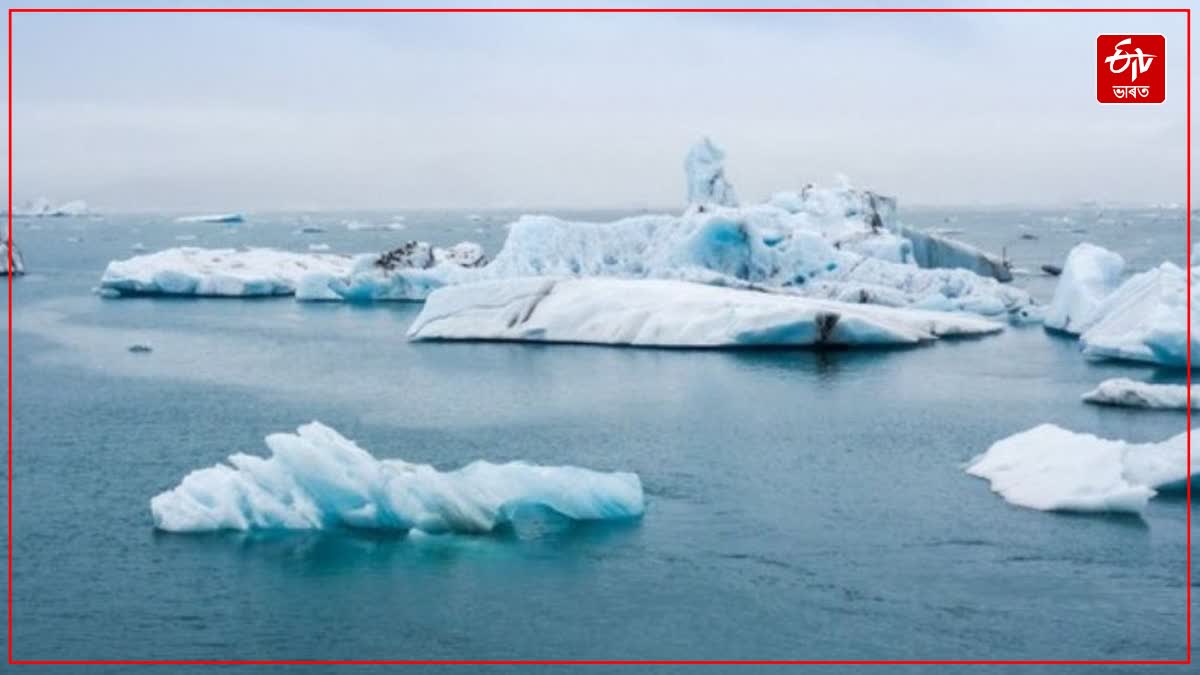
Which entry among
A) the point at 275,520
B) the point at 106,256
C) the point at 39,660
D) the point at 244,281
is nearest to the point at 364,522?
the point at 275,520

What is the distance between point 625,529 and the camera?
1112 centimetres

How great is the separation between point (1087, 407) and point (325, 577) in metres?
10.1

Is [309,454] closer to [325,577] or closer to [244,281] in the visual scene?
[325,577]

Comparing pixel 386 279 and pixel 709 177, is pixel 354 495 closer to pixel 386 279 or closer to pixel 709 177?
pixel 386 279

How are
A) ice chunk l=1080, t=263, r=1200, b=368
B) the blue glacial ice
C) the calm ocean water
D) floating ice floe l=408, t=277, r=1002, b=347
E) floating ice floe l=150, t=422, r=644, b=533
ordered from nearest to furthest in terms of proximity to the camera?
the calm ocean water < floating ice floe l=150, t=422, r=644, b=533 < ice chunk l=1080, t=263, r=1200, b=368 < floating ice floe l=408, t=277, r=1002, b=347 < the blue glacial ice

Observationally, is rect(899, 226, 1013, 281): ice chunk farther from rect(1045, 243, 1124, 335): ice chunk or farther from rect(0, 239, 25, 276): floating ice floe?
rect(0, 239, 25, 276): floating ice floe

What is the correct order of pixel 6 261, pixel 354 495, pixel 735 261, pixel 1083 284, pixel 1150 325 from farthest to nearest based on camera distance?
pixel 6 261
pixel 735 261
pixel 1083 284
pixel 1150 325
pixel 354 495

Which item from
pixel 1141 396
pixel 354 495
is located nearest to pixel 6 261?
pixel 1141 396

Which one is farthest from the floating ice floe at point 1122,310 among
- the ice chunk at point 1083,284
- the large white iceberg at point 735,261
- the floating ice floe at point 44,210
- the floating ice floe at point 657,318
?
the floating ice floe at point 44,210

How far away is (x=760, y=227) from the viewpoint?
29.9 metres

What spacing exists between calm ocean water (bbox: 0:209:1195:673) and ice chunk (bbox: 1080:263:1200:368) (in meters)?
0.40

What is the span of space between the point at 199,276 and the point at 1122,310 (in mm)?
19796

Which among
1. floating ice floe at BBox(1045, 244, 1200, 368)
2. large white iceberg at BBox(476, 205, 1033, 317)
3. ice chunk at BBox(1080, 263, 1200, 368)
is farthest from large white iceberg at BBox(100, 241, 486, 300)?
ice chunk at BBox(1080, 263, 1200, 368)

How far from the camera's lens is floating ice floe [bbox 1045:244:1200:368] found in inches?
786
